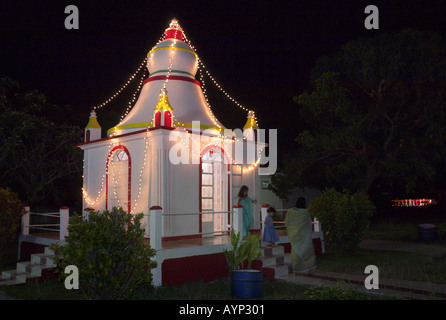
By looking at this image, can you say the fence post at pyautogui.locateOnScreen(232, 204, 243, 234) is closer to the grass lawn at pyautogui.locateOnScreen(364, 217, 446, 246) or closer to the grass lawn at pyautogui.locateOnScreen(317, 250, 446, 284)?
the grass lawn at pyautogui.locateOnScreen(317, 250, 446, 284)

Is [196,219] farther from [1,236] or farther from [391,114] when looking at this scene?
[391,114]

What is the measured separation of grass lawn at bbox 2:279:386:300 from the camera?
762 cm

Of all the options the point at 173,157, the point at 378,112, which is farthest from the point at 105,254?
the point at 378,112

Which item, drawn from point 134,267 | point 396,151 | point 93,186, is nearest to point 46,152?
point 93,186

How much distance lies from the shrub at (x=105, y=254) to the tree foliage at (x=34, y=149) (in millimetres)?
14182

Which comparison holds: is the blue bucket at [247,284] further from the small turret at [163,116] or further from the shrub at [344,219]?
the shrub at [344,219]

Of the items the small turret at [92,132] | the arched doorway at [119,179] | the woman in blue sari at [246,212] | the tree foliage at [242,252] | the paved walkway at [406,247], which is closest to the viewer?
the tree foliage at [242,252]

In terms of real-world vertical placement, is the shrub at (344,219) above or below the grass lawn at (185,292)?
above

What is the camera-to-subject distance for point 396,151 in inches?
864

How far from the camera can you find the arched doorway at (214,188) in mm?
12312

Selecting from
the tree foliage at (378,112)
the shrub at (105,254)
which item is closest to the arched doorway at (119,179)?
the shrub at (105,254)

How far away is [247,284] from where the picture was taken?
7.61 m

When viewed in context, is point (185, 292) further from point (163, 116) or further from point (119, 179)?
point (119, 179)

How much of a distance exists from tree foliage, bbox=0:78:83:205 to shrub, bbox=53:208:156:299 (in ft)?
46.5
